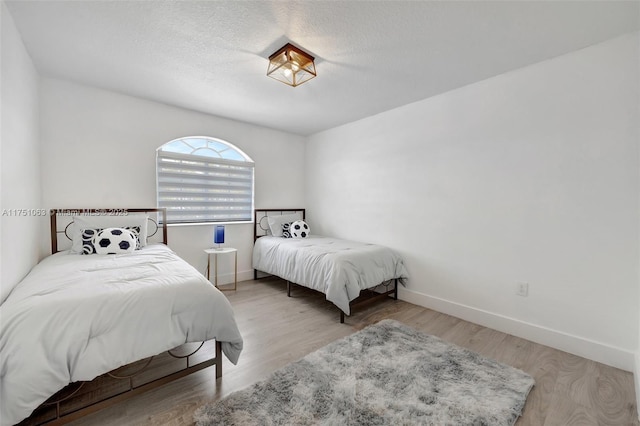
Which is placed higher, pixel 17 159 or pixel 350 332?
pixel 17 159

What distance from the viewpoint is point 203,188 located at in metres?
3.72

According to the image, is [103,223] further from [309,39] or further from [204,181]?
[309,39]

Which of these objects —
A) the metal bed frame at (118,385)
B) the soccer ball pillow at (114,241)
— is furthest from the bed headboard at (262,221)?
the metal bed frame at (118,385)

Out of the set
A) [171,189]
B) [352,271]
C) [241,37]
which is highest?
[241,37]

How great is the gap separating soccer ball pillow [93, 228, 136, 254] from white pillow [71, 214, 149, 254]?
17cm

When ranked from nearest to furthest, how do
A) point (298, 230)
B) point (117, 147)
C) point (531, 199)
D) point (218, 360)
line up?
point (218, 360) < point (531, 199) < point (117, 147) < point (298, 230)

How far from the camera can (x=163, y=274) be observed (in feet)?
5.96

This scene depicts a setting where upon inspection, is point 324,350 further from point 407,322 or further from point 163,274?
point 163,274

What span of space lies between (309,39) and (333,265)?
199 centimetres

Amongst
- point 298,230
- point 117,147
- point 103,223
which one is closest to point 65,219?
point 103,223

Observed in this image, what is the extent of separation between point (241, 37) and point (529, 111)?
250 centimetres

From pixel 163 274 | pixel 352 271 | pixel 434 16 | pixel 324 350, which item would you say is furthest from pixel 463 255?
pixel 163 274

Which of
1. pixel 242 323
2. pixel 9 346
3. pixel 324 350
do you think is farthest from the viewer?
pixel 242 323

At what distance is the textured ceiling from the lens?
1707 millimetres
